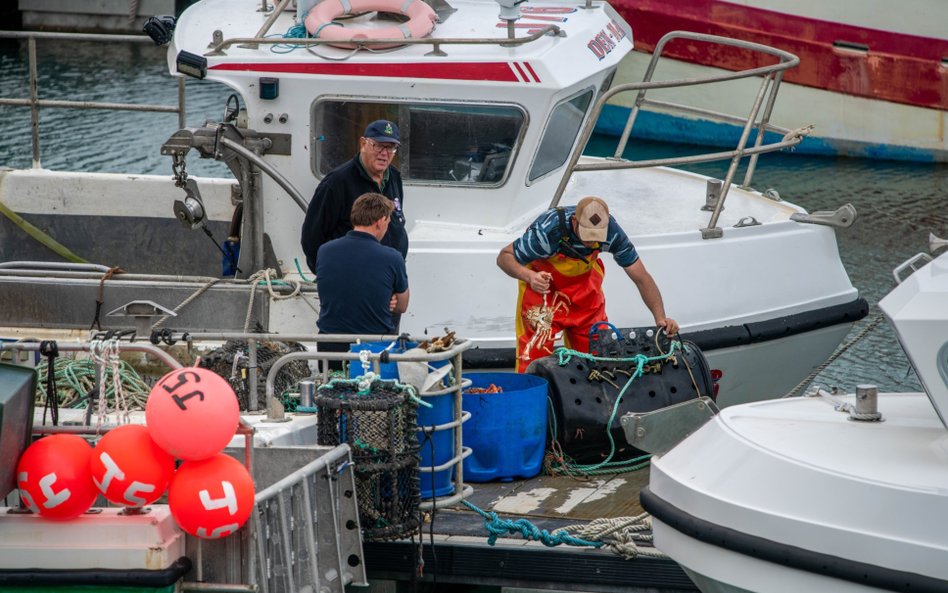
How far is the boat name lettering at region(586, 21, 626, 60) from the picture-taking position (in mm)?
7815

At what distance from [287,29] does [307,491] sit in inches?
143

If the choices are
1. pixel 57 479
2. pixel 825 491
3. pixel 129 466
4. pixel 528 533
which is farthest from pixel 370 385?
pixel 825 491

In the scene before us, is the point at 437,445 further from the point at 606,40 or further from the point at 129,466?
the point at 606,40

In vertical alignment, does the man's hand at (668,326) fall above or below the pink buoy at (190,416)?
below

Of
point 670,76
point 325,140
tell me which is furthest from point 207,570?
point 670,76

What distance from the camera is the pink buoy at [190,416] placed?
431 centimetres

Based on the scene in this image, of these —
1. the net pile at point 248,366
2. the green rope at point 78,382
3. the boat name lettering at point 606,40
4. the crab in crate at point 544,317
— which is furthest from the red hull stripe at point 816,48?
the green rope at point 78,382

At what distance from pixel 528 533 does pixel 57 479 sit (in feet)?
6.64

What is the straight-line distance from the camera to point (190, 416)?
4.30 meters

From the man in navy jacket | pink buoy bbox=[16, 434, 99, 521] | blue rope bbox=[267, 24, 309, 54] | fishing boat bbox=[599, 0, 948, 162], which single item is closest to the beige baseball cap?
the man in navy jacket

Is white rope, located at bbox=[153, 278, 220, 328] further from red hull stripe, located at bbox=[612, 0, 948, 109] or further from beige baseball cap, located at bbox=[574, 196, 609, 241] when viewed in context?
red hull stripe, located at bbox=[612, 0, 948, 109]

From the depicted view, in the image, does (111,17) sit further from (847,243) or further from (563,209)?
(563,209)

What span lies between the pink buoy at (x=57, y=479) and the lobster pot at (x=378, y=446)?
3.87 ft

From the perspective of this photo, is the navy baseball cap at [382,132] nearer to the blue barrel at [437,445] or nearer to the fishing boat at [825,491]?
the blue barrel at [437,445]
